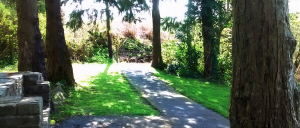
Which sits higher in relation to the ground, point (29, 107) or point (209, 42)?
point (209, 42)

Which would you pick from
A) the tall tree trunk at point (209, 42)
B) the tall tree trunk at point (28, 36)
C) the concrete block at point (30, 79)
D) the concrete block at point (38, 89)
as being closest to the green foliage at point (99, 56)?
the tall tree trunk at point (209, 42)

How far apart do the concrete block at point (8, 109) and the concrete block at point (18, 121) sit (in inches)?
1.6

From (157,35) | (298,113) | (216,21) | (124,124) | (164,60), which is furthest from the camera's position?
(164,60)

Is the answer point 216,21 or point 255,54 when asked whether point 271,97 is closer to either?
point 255,54

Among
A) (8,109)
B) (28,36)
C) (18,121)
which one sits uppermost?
(28,36)

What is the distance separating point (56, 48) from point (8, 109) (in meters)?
8.05

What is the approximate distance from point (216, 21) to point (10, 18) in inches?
505

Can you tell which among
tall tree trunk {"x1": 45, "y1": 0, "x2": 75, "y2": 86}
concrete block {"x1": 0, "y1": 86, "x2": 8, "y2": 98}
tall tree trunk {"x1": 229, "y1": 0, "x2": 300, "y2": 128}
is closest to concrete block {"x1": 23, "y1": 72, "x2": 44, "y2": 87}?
concrete block {"x1": 0, "y1": 86, "x2": 8, "y2": 98}

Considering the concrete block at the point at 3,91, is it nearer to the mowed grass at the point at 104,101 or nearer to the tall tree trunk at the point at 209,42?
the mowed grass at the point at 104,101

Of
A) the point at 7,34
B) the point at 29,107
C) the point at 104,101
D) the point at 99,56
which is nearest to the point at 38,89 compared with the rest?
the point at 29,107

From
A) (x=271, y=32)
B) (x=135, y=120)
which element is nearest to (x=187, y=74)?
(x=135, y=120)

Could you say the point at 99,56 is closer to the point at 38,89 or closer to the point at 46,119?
the point at 38,89

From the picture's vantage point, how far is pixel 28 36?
7922 millimetres

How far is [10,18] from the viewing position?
17375 millimetres
